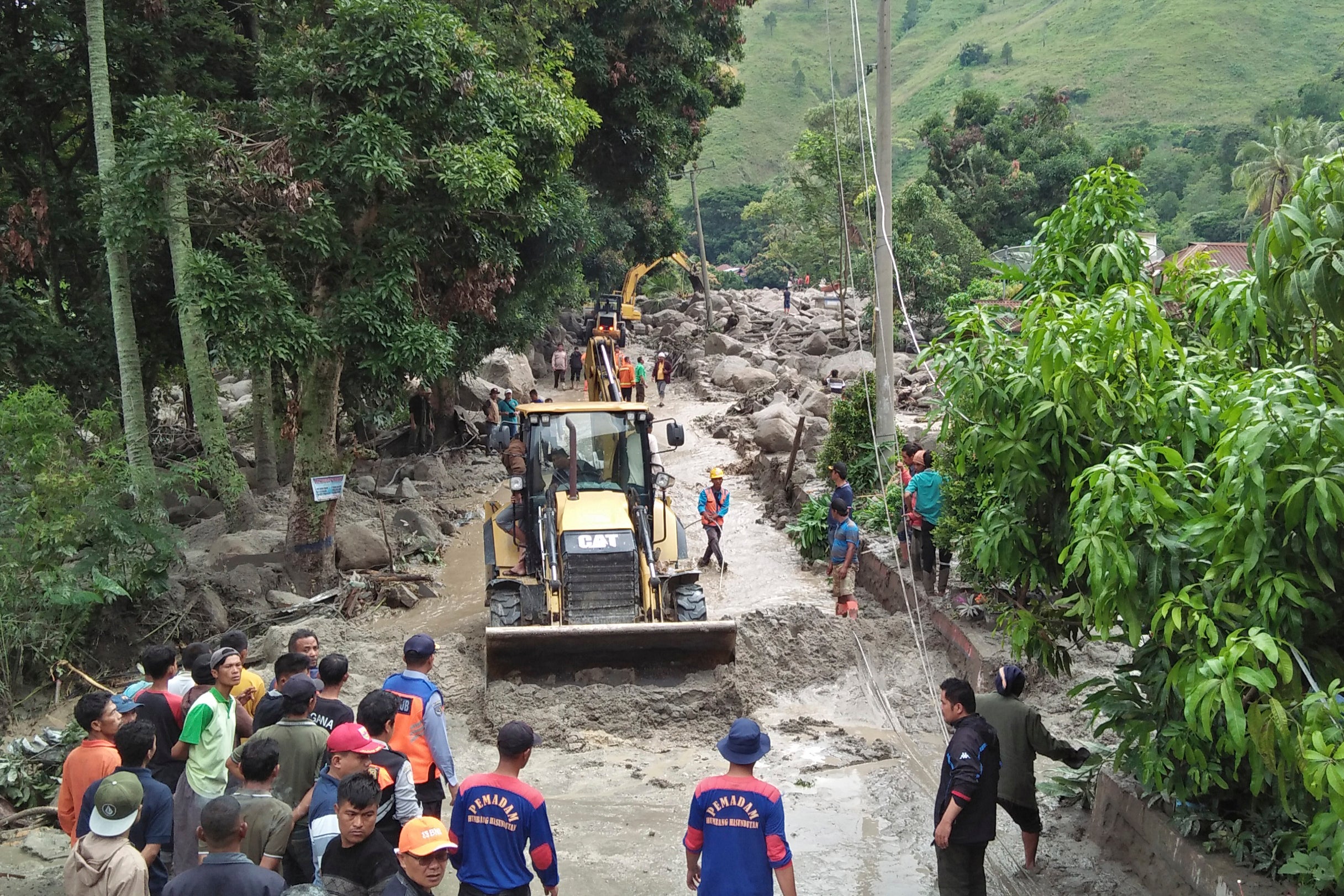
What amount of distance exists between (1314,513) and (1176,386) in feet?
4.40

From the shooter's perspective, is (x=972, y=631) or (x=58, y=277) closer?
(x=972, y=631)

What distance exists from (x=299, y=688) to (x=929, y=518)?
7750 mm

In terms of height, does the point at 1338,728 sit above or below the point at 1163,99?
below

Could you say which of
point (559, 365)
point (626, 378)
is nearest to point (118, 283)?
point (626, 378)

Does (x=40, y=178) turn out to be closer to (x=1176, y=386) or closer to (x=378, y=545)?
(x=378, y=545)

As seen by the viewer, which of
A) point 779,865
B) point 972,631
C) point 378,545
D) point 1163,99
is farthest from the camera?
point 1163,99

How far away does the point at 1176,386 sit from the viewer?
18.6 feet

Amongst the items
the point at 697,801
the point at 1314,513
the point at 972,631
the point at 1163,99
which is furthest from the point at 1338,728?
the point at 1163,99

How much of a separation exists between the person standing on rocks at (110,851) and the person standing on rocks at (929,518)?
8613mm

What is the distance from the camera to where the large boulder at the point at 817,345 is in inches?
1420

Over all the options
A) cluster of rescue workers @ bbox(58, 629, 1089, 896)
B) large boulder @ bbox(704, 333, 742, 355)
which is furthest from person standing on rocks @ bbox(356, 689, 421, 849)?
large boulder @ bbox(704, 333, 742, 355)

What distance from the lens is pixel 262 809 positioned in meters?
4.84

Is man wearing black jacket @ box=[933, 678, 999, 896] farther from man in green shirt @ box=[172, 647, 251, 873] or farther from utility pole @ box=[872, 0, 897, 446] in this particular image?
utility pole @ box=[872, 0, 897, 446]

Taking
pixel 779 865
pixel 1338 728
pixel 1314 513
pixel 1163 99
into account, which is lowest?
pixel 779 865
